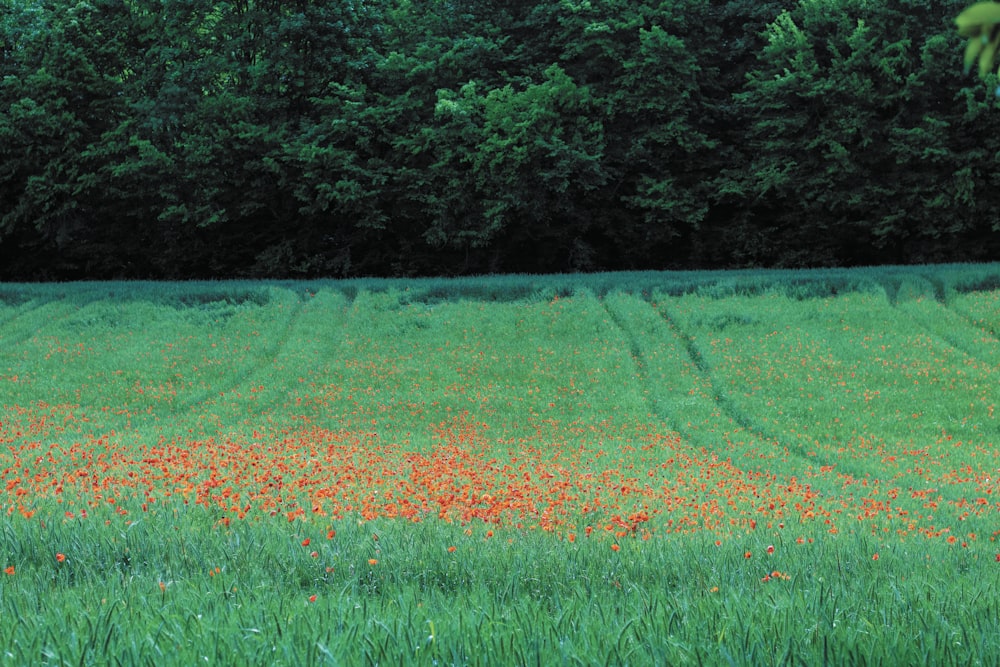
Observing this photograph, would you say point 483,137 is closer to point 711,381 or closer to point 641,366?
point 641,366

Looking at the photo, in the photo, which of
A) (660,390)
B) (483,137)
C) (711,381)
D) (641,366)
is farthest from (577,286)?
(483,137)

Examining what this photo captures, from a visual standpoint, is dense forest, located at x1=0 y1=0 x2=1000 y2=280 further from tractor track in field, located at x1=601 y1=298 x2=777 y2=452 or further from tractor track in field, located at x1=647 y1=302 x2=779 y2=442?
tractor track in field, located at x1=647 y1=302 x2=779 y2=442

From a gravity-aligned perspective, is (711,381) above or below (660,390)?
above

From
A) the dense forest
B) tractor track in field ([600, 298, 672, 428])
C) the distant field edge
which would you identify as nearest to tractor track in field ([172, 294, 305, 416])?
the distant field edge

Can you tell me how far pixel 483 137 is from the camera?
106 ft

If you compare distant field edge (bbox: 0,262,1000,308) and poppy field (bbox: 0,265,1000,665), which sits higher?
distant field edge (bbox: 0,262,1000,308)

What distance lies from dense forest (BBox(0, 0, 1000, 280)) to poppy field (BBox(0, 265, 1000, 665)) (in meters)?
6.93

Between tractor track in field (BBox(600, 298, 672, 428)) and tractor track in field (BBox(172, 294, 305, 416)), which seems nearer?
tractor track in field (BBox(600, 298, 672, 428))

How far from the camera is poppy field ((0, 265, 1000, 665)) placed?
3.64 meters

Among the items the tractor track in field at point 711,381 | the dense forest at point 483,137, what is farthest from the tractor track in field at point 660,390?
the dense forest at point 483,137

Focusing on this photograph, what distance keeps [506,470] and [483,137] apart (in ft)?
74.1

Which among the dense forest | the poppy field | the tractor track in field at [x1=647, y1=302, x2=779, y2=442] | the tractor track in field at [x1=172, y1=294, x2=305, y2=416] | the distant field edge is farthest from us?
the dense forest

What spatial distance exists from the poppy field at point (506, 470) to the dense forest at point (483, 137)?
273 inches

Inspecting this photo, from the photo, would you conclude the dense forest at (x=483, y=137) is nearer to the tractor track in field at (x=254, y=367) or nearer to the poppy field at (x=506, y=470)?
the poppy field at (x=506, y=470)
